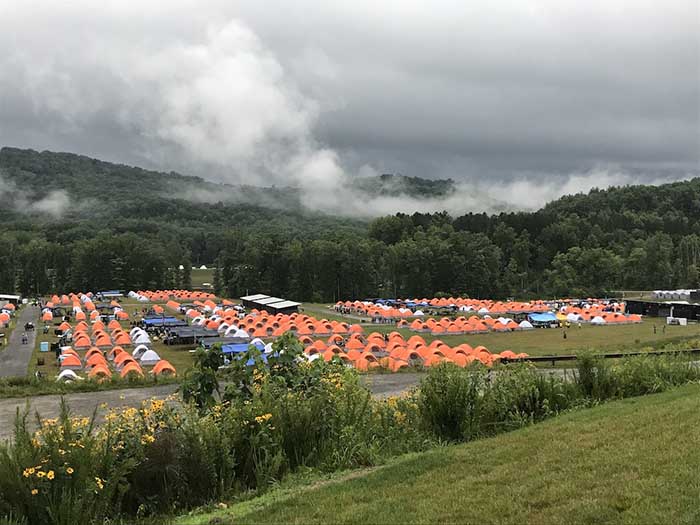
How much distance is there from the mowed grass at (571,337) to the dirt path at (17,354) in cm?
2335

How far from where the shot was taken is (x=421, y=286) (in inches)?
3479

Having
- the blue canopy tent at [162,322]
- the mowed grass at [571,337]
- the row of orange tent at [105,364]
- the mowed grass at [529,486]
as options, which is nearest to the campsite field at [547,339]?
the mowed grass at [571,337]

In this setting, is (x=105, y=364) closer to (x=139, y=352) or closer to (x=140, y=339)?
(x=139, y=352)

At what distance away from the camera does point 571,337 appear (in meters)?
39.4

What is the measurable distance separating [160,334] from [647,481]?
137 ft

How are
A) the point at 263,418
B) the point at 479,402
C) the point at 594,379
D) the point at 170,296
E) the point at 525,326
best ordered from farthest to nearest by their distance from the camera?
the point at 170,296 → the point at 525,326 → the point at 594,379 → the point at 479,402 → the point at 263,418

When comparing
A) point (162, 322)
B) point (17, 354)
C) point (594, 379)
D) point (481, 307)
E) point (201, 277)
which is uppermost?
point (201, 277)

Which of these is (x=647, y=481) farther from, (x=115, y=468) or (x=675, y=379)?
(x=675, y=379)

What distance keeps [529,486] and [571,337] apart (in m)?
→ 36.7

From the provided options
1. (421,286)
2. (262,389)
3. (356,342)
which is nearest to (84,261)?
(421,286)

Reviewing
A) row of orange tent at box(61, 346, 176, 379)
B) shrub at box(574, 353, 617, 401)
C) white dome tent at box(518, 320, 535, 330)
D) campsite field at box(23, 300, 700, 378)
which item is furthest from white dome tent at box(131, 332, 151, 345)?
shrub at box(574, 353, 617, 401)

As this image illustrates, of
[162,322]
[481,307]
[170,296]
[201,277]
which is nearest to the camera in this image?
[162,322]

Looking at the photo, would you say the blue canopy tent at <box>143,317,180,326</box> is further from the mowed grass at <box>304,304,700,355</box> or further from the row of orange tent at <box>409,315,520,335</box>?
the row of orange tent at <box>409,315,520,335</box>

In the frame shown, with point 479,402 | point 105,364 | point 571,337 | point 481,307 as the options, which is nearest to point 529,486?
point 479,402
